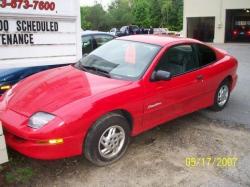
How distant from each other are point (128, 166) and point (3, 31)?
8.87 ft

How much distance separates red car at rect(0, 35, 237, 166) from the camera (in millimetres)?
3873

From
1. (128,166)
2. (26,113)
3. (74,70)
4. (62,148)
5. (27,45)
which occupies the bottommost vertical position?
(128,166)

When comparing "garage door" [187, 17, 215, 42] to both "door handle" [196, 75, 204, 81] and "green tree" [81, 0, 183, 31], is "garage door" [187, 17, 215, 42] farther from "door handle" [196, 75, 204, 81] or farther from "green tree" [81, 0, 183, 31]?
"door handle" [196, 75, 204, 81]

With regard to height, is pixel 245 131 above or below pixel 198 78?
below

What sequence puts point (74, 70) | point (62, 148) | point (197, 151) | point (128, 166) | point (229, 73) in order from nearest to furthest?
point (62, 148), point (128, 166), point (197, 151), point (74, 70), point (229, 73)

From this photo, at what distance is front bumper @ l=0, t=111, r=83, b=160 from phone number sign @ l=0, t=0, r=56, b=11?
190cm

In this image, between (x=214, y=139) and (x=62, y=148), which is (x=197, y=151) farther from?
(x=62, y=148)

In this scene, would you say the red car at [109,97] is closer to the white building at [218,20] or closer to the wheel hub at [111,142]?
the wheel hub at [111,142]

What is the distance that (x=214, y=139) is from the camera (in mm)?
5285

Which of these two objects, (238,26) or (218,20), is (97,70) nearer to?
(238,26)

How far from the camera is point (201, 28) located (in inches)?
1234

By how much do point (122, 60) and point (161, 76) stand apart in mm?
711

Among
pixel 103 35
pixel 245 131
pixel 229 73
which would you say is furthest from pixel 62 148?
pixel 103 35
